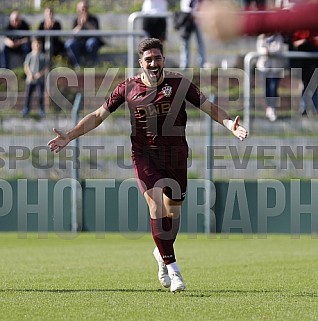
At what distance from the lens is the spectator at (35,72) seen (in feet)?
66.2

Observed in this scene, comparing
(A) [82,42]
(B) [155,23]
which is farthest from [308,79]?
(A) [82,42]

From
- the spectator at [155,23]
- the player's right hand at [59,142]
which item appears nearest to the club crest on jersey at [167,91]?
the player's right hand at [59,142]

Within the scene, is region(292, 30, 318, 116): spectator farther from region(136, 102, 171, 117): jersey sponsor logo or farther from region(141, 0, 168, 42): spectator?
region(136, 102, 171, 117): jersey sponsor logo

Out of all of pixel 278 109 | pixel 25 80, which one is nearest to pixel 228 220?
pixel 278 109

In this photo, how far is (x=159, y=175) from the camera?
10344mm

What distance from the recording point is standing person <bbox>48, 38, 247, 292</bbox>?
403 inches

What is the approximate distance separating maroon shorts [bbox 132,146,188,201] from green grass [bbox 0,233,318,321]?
3.48 ft

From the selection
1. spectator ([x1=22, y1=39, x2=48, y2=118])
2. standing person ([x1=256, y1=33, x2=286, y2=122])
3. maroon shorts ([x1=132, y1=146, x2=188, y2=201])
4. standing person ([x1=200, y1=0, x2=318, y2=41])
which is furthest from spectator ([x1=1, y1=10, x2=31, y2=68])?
standing person ([x1=200, y1=0, x2=318, y2=41])

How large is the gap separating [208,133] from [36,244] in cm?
388

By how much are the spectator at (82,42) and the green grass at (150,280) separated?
520 centimetres

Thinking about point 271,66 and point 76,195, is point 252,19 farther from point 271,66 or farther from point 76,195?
point 271,66

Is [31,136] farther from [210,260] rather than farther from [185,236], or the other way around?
[210,260]

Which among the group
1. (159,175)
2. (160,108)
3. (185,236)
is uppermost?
(160,108)

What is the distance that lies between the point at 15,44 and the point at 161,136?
1184cm
